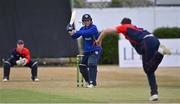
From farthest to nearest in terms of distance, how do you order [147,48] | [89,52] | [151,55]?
1. [89,52]
2. [151,55]
3. [147,48]

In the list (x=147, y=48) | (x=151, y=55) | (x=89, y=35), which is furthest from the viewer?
(x=89, y=35)

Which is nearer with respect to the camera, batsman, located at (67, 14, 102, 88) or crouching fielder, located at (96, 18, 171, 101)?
crouching fielder, located at (96, 18, 171, 101)

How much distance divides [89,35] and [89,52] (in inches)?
20.6

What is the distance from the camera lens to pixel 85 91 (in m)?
18.3

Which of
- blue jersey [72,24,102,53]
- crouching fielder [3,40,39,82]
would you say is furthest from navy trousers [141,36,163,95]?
crouching fielder [3,40,39,82]

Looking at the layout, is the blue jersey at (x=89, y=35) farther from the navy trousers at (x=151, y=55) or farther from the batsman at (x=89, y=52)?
the navy trousers at (x=151, y=55)

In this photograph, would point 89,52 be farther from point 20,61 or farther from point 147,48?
point 147,48

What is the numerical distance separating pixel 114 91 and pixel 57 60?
18.7 metres

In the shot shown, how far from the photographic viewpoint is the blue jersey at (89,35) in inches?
782

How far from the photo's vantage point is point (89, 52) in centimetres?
2022

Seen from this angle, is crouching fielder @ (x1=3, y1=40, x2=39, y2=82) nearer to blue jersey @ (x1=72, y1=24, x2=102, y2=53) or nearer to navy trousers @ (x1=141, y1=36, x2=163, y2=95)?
blue jersey @ (x1=72, y1=24, x2=102, y2=53)

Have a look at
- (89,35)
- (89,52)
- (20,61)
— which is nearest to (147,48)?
(89,35)

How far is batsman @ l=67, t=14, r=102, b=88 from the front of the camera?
1991 centimetres

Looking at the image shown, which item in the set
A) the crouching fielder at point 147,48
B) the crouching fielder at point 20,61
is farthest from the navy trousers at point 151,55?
the crouching fielder at point 20,61
